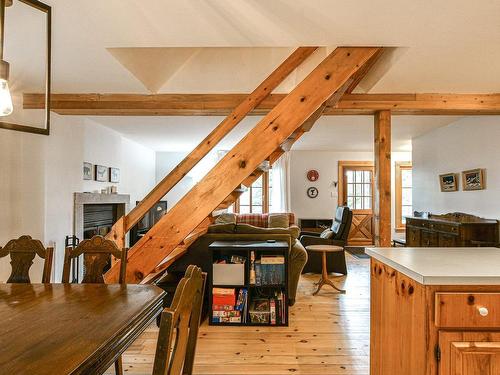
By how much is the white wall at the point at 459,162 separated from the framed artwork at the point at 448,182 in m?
0.08

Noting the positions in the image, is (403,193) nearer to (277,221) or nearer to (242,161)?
(277,221)

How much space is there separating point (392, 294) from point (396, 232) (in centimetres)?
795

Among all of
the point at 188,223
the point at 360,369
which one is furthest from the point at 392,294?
the point at 188,223

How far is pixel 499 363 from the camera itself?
145cm

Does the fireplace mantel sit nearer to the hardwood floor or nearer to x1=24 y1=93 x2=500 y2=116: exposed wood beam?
x1=24 y1=93 x2=500 y2=116: exposed wood beam

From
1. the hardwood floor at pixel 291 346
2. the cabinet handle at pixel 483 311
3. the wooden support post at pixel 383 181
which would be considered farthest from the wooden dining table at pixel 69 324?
the wooden support post at pixel 383 181

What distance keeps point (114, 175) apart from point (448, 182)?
566 cm

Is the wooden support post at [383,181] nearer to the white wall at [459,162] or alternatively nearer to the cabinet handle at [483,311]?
the white wall at [459,162]

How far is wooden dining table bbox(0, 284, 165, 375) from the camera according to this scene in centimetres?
108

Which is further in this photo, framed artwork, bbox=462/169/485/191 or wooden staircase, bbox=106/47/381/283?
framed artwork, bbox=462/169/485/191

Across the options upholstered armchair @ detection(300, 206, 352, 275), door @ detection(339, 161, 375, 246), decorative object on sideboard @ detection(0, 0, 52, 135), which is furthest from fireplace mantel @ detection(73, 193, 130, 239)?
door @ detection(339, 161, 375, 246)

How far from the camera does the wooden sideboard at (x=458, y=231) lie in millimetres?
4535

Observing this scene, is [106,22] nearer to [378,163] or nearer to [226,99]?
[226,99]

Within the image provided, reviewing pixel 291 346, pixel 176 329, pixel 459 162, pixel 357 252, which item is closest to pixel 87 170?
pixel 291 346
